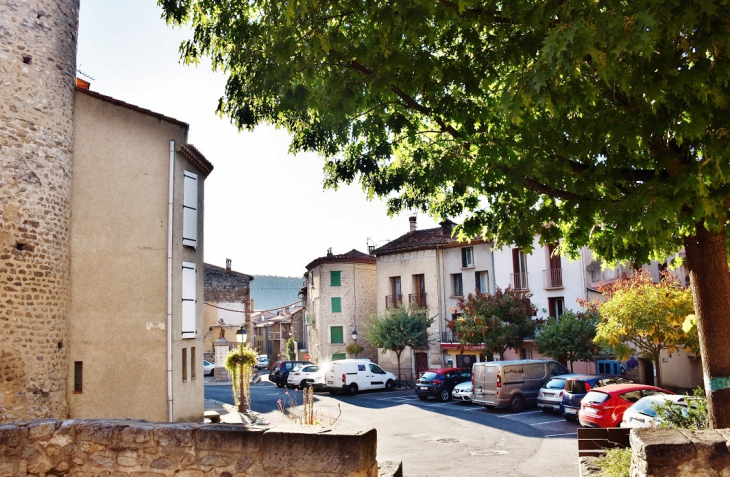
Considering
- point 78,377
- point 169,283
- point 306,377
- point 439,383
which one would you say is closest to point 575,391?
point 439,383

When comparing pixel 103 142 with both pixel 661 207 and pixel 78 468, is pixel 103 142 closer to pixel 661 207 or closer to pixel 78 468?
pixel 78 468

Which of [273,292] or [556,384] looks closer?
[556,384]

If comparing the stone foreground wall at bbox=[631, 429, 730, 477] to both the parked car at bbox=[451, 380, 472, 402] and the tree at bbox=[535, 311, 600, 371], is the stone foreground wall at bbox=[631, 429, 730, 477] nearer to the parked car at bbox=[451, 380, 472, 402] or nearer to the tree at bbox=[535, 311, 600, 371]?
the parked car at bbox=[451, 380, 472, 402]

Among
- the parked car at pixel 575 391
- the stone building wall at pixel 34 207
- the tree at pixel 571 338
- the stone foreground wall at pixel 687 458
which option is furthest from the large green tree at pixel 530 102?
the tree at pixel 571 338

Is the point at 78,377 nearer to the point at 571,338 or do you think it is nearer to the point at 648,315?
the point at 648,315

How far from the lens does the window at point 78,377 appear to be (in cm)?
1489

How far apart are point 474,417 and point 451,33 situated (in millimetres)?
15734

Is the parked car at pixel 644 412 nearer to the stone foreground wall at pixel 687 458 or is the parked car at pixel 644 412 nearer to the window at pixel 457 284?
the stone foreground wall at pixel 687 458

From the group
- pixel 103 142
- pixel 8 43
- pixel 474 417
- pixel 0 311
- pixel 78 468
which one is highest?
pixel 8 43

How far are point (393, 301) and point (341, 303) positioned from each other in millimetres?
4517

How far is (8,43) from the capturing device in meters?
13.7

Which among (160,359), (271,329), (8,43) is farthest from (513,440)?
(271,329)

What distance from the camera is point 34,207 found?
45.6 feet

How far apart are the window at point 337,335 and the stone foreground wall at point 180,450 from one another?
118 ft
